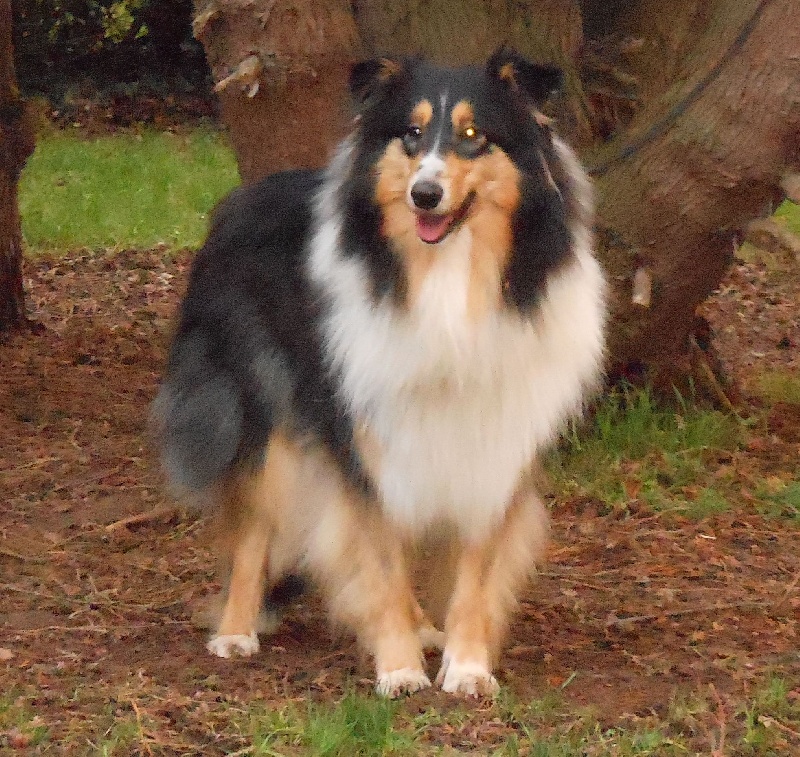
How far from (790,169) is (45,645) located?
3138mm

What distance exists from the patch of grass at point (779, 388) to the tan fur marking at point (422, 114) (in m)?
3.26

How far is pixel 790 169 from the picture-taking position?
4816 mm

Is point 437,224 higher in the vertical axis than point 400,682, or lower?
higher

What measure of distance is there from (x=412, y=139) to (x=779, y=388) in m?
3.39

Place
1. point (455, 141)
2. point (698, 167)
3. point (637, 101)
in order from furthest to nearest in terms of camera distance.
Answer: point (637, 101)
point (698, 167)
point (455, 141)

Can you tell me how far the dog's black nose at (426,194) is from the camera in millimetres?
2971

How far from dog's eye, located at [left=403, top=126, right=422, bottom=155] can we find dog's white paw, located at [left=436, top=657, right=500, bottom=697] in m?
1.35

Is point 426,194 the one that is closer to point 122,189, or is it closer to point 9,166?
point 9,166

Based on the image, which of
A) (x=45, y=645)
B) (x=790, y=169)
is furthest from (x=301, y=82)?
(x=45, y=645)

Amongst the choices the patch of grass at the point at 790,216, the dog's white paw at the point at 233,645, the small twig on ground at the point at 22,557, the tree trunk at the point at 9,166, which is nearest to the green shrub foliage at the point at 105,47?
the patch of grass at the point at 790,216

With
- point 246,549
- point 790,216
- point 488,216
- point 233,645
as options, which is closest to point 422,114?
point 488,216

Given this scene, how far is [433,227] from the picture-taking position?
3.05m

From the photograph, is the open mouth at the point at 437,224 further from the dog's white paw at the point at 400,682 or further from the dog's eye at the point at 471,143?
the dog's white paw at the point at 400,682

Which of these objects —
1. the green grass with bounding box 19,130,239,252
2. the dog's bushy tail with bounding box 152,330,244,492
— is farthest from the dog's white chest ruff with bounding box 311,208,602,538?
the green grass with bounding box 19,130,239,252
